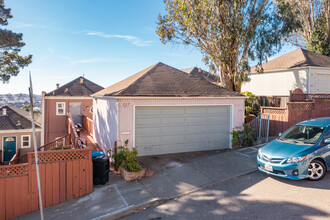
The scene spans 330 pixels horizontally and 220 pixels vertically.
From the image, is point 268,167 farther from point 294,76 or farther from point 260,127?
point 294,76

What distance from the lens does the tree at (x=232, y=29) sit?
15172 mm

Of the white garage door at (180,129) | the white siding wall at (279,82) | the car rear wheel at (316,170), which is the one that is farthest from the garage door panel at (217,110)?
the white siding wall at (279,82)

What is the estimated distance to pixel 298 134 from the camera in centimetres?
796

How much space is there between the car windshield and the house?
8046 mm

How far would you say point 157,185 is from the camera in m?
7.32

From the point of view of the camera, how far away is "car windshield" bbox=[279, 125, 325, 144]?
724 centimetres

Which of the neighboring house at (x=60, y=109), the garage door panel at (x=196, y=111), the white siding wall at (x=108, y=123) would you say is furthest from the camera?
the neighboring house at (x=60, y=109)

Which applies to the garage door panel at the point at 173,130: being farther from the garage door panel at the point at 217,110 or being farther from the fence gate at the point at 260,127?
the fence gate at the point at 260,127

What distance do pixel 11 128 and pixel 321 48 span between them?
114 feet

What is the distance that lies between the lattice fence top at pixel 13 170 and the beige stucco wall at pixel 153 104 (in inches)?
136


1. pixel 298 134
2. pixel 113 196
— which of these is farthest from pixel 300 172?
pixel 113 196

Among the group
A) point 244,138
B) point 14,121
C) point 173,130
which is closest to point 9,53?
point 14,121

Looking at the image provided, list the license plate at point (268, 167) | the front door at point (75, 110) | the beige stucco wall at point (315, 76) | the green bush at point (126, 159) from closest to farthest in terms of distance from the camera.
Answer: the license plate at point (268, 167) → the green bush at point (126, 159) → the beige stucco wall at point (315, 76) → the front door at point (75, 110)

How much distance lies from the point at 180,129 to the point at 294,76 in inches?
500
